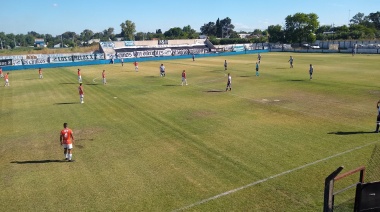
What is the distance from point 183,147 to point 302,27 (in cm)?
10154

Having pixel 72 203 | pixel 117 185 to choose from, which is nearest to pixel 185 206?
pixel 117 185

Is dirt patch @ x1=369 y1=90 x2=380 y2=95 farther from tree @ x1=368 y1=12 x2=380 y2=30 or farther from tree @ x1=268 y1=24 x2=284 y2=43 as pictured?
tree @ x1=368 y1=12 x2=380 y2=30

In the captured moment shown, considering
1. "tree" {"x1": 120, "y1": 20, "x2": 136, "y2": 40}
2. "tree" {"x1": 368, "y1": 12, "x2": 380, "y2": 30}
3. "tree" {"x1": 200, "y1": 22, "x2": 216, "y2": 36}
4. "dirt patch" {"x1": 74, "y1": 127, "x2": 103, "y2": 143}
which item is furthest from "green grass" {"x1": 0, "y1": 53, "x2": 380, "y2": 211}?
"tree" {"x1": 200, "y1": 22, "x2": 216, "y2": 36}

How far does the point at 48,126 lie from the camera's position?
794 inches

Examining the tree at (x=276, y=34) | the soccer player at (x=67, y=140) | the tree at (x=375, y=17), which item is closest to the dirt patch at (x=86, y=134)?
the soccer player at (x=67, y=140)

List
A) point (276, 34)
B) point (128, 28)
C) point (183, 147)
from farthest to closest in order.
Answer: point (128, 28) → point (276, 34) → point (183, 147)

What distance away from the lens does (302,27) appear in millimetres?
104688

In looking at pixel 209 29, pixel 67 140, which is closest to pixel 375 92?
pixel 67 140

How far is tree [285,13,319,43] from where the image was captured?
10356 centimetres

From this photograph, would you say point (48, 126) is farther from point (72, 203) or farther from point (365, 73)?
point (365, 73)

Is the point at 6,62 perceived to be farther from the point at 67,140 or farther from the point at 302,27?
the point at 302,27

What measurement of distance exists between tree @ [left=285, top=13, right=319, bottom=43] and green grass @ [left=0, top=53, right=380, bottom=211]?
266ft

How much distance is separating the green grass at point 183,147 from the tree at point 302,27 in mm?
80964

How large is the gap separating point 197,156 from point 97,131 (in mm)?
7445
